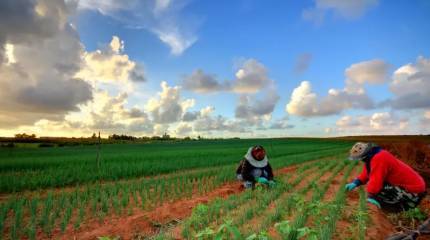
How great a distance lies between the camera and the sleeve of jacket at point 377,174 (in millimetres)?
6125

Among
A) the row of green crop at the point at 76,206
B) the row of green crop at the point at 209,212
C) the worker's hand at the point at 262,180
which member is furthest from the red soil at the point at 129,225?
the worker's hand at the point at 262,180

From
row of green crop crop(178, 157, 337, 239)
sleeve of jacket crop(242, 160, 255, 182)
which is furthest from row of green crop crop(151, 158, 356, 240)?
sleeve of jacket crop(242, 160, 255, 182)

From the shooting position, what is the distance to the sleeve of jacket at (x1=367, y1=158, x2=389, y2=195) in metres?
6.12

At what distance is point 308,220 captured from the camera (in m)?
5.91

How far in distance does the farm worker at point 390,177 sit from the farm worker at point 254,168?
3.05 meters

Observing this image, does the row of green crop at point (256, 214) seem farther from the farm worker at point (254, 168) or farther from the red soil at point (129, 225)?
the red soil at point (129, 225)

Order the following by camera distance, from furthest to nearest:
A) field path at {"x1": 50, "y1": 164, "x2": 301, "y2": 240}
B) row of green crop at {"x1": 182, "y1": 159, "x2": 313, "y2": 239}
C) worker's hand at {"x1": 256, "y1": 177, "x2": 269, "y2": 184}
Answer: worker's hand at {"x1": 256, "y1": 177, "x2": 269, "y2": 184}
field path at {"x1": 50, "y1": 164, "x2": 301, "y2": 240}
row of green crop at {"x1": 182, "y1": 159, "x2": 313, "y2": 239}

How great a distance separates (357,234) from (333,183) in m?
5.87

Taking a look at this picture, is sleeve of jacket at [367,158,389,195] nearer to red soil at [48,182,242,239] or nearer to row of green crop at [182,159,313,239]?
row of green crop at [182,159,313,239]

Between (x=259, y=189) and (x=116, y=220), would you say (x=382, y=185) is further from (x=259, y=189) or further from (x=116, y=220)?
(x=116, y=220)

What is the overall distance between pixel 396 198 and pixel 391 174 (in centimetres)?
54

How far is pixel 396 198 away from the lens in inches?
252

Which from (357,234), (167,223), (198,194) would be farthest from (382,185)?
(198,194)

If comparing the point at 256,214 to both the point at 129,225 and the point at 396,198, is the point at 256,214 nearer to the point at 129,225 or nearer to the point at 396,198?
the point at 129,225
